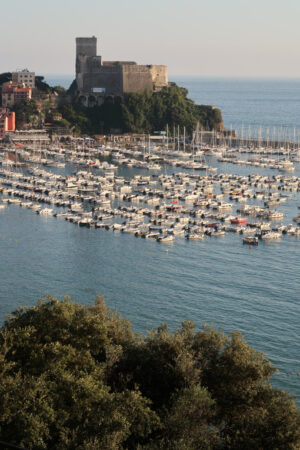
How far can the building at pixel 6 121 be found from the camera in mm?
60156

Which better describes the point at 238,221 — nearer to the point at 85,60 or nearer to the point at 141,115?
the point at 141,115

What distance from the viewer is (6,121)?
199ft

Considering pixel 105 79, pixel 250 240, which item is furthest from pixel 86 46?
pixel 250 240

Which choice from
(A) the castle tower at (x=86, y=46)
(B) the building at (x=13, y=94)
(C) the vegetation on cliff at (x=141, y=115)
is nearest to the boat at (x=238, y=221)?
(C) the vegetation on cliff at (x=141, y=115)

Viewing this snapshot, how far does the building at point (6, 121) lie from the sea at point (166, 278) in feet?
84.3

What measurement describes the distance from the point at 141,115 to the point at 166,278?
42556 mm

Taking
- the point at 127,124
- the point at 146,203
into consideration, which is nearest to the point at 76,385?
the point at 146,203

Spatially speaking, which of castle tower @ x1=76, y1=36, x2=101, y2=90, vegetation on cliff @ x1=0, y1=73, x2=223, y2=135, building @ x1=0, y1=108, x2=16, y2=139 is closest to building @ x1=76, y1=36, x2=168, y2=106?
castle tower @ x1=76, y1=36, x2=101, y2=90

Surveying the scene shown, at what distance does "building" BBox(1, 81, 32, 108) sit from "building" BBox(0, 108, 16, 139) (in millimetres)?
2531

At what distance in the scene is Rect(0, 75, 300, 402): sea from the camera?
21609mm

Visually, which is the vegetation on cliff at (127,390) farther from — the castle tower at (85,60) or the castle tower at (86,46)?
the castle tower at (86,46)

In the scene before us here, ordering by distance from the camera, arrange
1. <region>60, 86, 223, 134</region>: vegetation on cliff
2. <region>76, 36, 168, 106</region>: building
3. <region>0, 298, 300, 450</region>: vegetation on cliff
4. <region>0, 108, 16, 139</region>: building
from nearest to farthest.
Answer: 1. <region>0, 298, 300, 450</region>: vegetation on cliff
2. <region>0, 108, 16, 139</region>: building
3. <region>60, 86, 223, 134</region>: vegetation on cliff
4. <region>76, 36, 168, 106</region>: building

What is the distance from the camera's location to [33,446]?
10.1m

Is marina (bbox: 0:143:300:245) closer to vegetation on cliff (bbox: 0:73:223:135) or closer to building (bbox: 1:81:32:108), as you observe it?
vegetation on cliff (bbox: 0:73:223:135)
